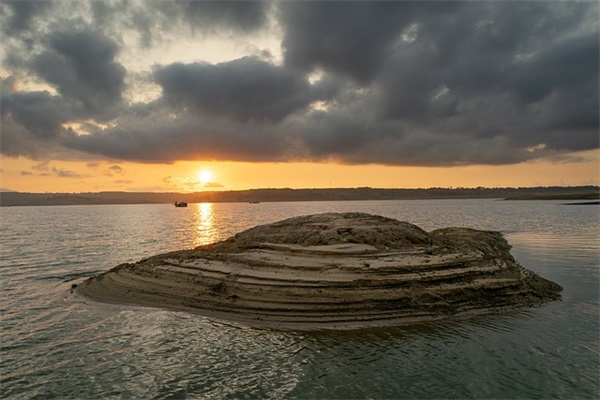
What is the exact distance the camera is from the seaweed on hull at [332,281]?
52.6ft

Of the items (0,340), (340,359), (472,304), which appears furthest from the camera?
(472,304)

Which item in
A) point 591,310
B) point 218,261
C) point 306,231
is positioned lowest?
point 591,310

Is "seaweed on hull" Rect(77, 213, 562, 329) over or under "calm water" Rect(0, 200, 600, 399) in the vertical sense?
over

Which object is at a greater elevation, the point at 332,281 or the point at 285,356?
the point at 332,281

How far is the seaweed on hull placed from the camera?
16031 mm

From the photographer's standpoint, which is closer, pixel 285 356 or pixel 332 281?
pixel 285 356

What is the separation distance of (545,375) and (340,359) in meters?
5.91

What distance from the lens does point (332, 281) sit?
671 inches

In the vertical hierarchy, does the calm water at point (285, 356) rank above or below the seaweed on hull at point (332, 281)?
below

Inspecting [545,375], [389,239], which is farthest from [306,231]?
[545,375]

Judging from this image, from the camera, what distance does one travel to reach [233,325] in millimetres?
15469

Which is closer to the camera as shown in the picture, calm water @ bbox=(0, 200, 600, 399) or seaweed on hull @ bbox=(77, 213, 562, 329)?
calm water @ bbox=(0, 200, 600, 399)

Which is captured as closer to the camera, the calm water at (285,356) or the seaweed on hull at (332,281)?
the calm water at (285,356)

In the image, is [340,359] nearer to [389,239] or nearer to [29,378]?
[29,378]
